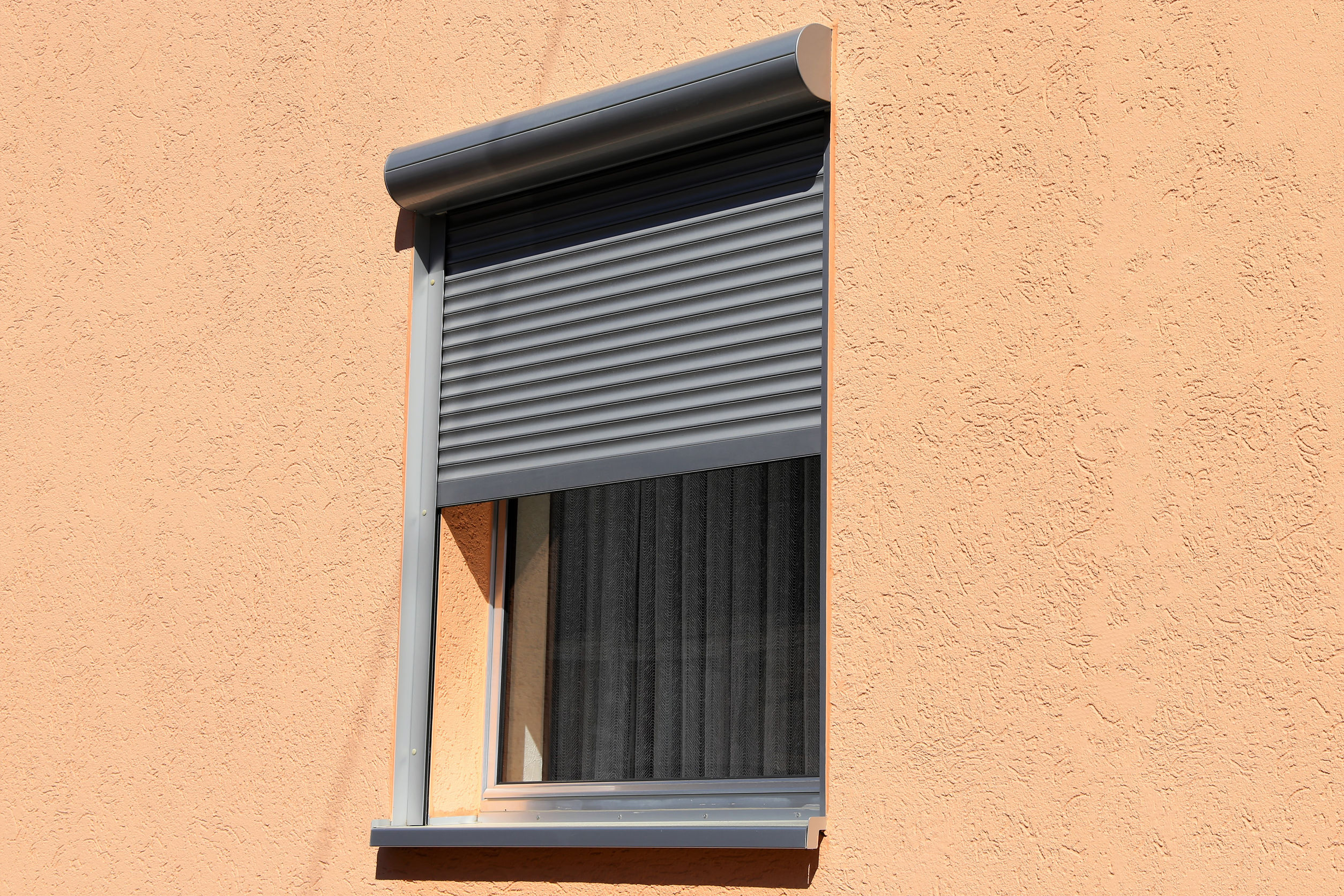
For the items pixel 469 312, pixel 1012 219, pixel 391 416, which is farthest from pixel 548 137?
pixel 1012 219

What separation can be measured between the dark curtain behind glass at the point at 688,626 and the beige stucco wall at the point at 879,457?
30 centimetres

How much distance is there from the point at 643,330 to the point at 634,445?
0.29m

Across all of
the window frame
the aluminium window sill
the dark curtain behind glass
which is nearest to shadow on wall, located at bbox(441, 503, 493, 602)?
the window frame

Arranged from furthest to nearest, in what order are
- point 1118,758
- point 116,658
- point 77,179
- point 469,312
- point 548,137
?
point 77,179 < point 116,658 < point 469,312 < point 548,137 < point 1118,758

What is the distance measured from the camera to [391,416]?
165 inches

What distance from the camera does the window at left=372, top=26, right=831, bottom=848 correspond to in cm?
353

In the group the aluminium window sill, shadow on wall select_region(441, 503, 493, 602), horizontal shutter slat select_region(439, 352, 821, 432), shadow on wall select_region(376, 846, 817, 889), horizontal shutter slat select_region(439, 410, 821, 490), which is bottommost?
shadow on wall select_region(376, 846, 817, 889)

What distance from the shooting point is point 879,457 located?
3273 mm

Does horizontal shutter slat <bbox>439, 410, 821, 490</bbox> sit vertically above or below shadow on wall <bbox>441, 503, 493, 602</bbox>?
above

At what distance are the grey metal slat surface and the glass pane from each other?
7.0 inches

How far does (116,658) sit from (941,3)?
316 centimetres

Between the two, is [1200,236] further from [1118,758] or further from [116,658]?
[116,658]

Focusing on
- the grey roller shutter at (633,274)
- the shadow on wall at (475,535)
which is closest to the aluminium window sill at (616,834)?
the shadow on wall at (475,535)

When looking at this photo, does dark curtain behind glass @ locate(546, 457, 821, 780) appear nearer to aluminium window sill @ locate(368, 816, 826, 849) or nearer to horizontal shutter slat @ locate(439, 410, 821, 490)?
horizontal shutter slat @ locate(439, 410, 821, 490)
